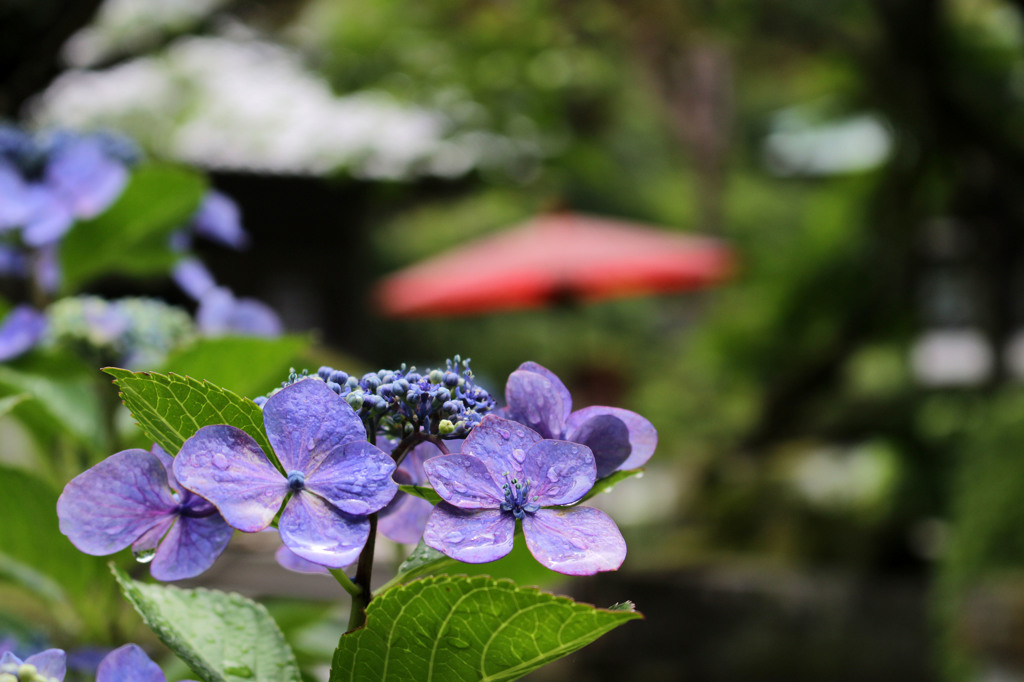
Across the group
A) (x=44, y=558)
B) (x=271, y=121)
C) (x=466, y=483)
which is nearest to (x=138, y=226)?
(x=44, y=558)

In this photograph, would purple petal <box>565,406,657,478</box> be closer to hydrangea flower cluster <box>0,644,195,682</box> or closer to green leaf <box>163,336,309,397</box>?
hydrangea flower cluster <box>0,644,195,682</box>

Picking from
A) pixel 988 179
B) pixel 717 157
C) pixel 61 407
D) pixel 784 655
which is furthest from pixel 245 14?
pixel 717 157

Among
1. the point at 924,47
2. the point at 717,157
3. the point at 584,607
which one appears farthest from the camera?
the point at 717,157

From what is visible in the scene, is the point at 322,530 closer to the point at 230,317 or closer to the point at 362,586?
the point at 362,586

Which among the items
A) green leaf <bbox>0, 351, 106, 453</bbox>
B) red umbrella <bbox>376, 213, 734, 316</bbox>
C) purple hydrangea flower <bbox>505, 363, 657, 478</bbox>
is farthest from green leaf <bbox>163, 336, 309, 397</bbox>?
red umbrella <bbox>376, 213, 734, 316</bbox>

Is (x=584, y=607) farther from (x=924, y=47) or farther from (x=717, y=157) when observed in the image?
(x=717, y=157)

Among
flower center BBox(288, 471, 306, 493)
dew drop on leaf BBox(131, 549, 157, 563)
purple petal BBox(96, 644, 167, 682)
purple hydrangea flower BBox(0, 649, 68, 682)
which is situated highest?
flower center BBox(288, 471, 306, 493)

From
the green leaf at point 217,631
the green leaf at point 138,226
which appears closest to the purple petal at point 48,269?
the green leaf at point 138,226
